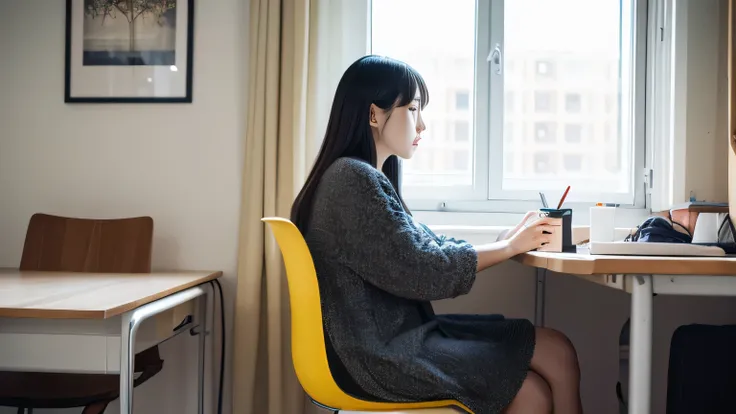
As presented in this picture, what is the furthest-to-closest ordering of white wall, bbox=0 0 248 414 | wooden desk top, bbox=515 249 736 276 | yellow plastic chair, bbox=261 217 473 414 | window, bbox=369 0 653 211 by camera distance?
window, bbox=369 0 653 211
white wall, bbox=0 0 248 414
yellow plastic chair, bbox=261 217 473 414
wooden desk top, bbox=515 249 736 276

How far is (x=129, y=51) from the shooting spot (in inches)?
86.8

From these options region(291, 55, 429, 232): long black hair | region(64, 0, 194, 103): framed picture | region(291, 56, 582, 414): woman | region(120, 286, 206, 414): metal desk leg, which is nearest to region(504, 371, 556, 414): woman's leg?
region(291, 56, 582, 414): woman

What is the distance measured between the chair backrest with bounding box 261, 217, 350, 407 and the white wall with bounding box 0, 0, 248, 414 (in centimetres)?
97

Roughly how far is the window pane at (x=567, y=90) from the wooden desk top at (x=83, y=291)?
1.24 metres

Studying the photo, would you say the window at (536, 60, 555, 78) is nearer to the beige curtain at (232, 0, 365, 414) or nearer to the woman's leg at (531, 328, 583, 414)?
the beige curtain at (232, 0, 365, 414)

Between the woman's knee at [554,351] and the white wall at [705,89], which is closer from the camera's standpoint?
the woman's knee at [554,351]

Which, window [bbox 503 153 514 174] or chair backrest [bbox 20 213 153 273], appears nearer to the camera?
chair backrest [bbox 20 213 153 273]

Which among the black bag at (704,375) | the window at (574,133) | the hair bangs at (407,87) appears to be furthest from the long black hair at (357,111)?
the window at (574,133)

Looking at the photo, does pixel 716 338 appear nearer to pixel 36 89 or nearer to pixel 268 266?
pixel 268 266

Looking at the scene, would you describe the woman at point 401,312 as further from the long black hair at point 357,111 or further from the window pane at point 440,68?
the window pane at point 440,68

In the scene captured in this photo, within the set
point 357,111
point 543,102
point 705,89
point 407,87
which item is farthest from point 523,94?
point 357,111

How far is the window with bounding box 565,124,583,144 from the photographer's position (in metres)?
2.33

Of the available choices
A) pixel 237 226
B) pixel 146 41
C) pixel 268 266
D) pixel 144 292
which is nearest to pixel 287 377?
pixel 268 266

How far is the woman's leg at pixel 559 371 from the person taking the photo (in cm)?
131
